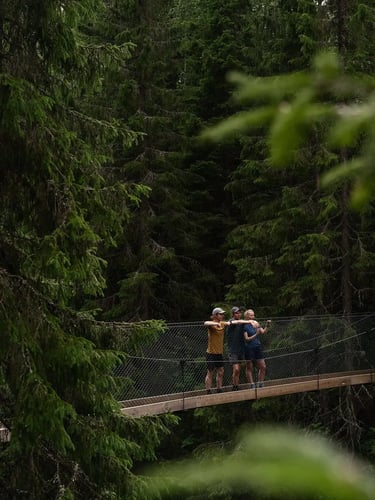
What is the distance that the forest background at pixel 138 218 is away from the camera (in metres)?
5.39

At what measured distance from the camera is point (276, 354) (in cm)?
1059

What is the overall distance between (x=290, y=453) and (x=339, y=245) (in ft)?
37.2

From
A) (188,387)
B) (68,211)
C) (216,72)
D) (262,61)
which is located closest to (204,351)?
(188,387)

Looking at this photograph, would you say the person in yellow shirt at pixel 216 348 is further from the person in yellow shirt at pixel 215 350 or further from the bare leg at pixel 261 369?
the bare leg at pixel 261 369

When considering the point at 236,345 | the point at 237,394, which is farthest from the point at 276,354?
the point at 237,394

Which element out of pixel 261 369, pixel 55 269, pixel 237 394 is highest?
pixel 55 269

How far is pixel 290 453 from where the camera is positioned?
0.72 meters

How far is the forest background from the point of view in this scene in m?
5.39

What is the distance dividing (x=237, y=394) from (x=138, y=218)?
569 cm

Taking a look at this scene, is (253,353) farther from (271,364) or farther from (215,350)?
(271,364)

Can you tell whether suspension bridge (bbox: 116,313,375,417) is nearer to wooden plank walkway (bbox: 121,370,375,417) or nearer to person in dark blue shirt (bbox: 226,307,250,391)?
wooden plank walkway (bbox: 121,370,375,417)

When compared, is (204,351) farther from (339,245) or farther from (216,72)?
(216,72)

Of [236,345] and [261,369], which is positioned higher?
[236,345]

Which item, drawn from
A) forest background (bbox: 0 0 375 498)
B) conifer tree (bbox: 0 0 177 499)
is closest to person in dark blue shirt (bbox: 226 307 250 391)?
forest background (bbox: 0 0 375 498)
